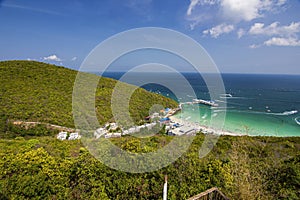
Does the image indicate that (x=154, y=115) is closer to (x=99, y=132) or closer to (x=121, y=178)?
(x=99, y=132)

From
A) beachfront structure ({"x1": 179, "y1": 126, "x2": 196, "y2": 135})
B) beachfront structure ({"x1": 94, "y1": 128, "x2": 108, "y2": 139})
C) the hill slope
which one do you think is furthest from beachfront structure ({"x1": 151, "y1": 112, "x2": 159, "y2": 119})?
beachfront structure ({"x1": 94, "y1": 128, "x2": 108, "y2": 139})

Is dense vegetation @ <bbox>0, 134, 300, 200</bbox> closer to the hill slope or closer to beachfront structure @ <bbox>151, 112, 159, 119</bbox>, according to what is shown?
the hill slope

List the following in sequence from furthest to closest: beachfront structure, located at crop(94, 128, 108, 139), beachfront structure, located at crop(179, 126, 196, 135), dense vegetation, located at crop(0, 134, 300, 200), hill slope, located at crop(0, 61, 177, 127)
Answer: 1. beachfront structure, located at crop(179, 126, 196, 135)
2. hill slope, located at crop(0, 61, 177, 127)
3. beachfront structure, located at crop(94, 128, 108, 139)
4. dense vegetation, located at crop(0, 134, 300, 200)

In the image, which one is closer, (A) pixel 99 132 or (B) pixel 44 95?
(A) pixel 99 132

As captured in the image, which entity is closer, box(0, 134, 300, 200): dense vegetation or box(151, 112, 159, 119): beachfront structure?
box(0, 134, 300, 200): dense vegetation

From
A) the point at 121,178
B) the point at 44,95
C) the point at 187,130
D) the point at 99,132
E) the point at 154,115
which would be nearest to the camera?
the point at 121,178

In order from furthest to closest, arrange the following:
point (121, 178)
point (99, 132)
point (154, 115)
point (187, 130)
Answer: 1. point (154, 115)
2. point (187, 130)
3. point (99, 132)
4. point (121, 178)

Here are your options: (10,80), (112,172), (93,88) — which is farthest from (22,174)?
(10,80)

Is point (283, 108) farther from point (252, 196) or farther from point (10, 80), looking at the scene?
point (10, 80)

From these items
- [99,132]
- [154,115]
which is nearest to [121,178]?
[99,132]

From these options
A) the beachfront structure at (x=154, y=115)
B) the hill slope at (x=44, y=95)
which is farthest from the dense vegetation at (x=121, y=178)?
the beachfront structure at (x=154, y=115)
